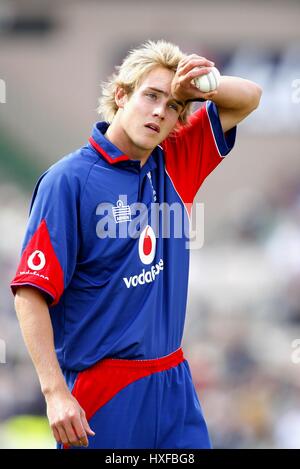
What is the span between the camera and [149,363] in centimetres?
354

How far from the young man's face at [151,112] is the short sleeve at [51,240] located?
0.33m

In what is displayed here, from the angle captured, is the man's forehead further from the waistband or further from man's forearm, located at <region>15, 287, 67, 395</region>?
the waistband

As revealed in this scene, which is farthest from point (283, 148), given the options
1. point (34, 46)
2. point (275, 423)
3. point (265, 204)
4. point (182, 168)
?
point (182, 168)

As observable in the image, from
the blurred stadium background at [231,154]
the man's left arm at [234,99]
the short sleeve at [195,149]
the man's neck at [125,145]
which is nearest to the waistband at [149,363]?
the short sleeve at [195,149]

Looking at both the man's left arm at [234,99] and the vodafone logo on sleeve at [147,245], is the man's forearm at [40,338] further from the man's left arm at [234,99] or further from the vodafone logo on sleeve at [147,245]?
the man's left arm at [234,99]

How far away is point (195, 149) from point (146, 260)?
569 mm

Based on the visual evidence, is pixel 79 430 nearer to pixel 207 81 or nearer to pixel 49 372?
pixel 49 372

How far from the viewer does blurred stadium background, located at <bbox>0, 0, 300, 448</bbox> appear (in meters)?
10.9

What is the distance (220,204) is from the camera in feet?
49.1

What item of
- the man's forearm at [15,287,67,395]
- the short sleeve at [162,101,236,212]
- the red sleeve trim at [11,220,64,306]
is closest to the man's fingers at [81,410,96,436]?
the man's forearm at [15,287,67,395]

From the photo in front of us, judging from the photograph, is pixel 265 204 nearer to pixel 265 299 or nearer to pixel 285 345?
pixel 265 299

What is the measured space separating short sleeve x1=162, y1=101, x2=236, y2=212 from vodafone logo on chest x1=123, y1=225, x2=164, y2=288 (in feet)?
0.83

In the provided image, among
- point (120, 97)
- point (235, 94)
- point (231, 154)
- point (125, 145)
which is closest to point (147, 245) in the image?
point (125, 145)

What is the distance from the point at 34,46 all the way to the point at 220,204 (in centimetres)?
427
